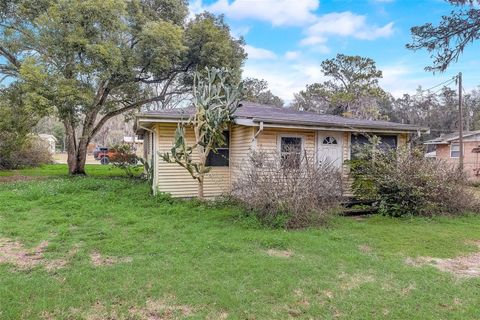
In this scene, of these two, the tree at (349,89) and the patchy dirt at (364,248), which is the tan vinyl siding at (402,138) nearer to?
the patchy dirt at (364,248)

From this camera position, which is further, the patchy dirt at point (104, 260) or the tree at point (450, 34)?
the tree at point (450, 34)

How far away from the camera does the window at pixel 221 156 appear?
10259 mm

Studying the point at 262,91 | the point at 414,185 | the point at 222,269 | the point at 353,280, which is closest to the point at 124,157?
the point at 414,185

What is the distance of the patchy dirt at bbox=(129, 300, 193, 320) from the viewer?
A: 10.4ft

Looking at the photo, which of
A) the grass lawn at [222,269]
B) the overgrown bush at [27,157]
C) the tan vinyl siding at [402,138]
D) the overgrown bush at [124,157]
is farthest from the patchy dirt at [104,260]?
the overgrown bush at [27,157]

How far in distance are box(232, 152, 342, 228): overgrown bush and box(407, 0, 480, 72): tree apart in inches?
113

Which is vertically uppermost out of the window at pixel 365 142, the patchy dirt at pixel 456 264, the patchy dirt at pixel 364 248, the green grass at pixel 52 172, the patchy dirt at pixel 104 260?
the window at pixel 365 142

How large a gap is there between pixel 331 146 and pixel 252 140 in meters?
2.66

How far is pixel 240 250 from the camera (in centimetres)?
512

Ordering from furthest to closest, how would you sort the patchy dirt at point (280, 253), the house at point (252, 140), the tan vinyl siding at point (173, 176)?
the tan vinyl siding at point (173, 176)
the house at point (252, 140)
the patchy dirt at point (280, 253)

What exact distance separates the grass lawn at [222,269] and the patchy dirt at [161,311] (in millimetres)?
11

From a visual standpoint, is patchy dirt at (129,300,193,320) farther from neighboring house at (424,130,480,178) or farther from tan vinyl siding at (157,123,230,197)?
neighboring house at (424,130,480,178)

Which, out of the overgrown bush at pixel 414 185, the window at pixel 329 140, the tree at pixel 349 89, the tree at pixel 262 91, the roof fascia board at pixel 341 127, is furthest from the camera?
the tree at pixel 262 91

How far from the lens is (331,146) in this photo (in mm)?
10062
